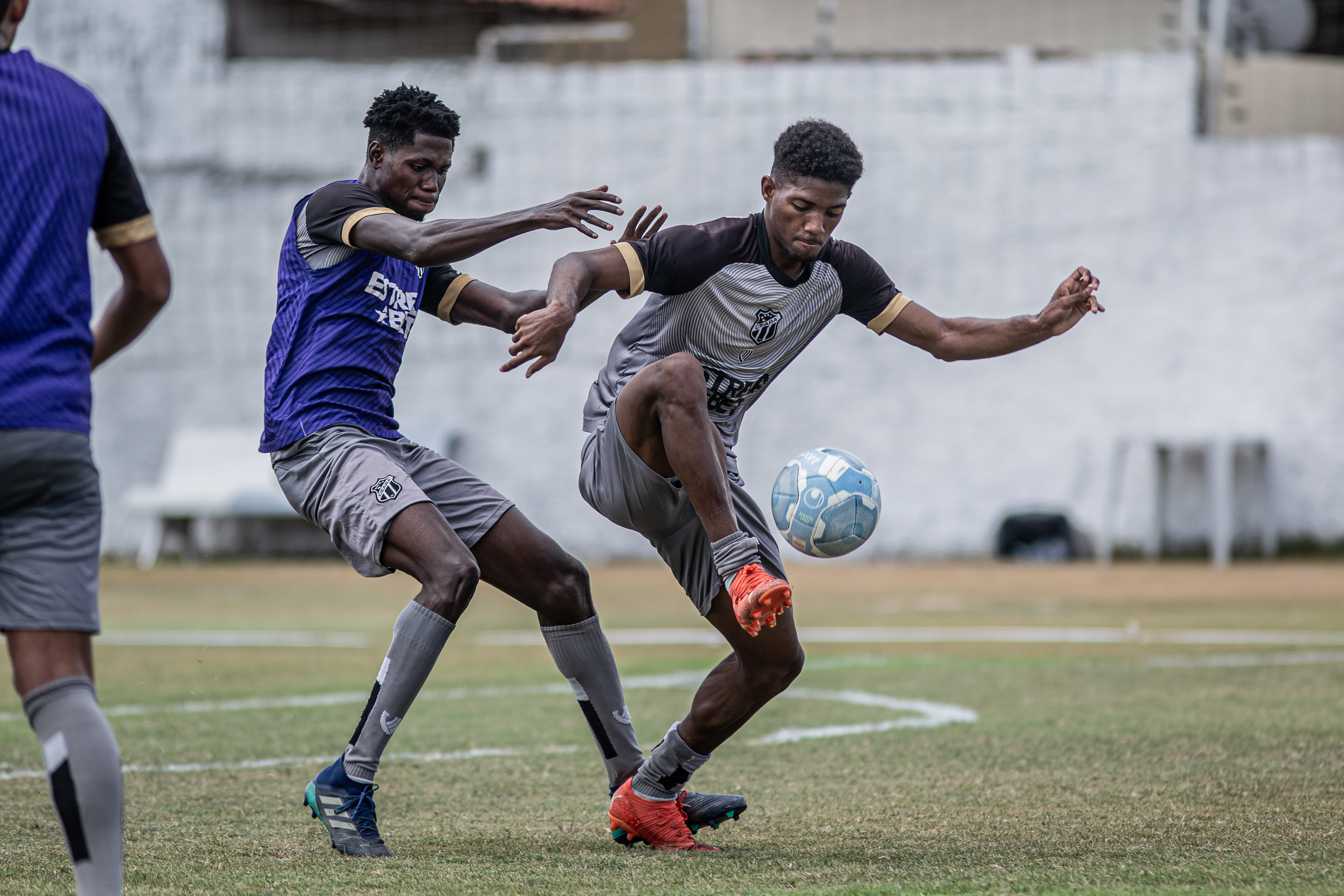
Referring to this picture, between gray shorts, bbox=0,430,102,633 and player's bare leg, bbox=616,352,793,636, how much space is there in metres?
1.78

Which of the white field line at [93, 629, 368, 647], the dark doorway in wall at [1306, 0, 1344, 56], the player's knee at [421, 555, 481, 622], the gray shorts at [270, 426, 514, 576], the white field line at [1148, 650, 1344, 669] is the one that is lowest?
the white field line at [93, 629, 368, 647]

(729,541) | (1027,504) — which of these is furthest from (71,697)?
(1027,504)

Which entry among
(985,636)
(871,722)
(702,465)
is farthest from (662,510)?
(985,636)

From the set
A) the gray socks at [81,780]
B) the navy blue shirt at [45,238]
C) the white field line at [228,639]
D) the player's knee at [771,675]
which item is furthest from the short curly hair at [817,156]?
the white field line at [228,639]

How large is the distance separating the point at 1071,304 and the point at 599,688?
209cm

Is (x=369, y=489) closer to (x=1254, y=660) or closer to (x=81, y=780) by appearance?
(x=81, y=780)

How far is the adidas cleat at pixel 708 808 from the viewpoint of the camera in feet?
15.6

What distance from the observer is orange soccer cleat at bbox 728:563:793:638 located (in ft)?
13.7

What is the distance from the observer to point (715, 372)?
4.88 metres

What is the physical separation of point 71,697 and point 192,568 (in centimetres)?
1682

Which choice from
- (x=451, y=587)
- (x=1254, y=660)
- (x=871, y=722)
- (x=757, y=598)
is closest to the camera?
(x=757, y=598)

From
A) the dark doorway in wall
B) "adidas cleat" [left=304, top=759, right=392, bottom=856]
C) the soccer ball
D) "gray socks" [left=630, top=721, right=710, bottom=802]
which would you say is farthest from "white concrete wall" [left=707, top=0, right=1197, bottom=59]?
"adidas cleat" [left=304, top=759, right=392, bottom=856]

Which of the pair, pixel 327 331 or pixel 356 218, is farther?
pixel 327 331

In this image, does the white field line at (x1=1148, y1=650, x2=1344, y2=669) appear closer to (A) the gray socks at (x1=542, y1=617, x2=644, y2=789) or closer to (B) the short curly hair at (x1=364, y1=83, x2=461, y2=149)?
(A) the gray socks at (x1=542, y1=617, x2=644, y2=789)
